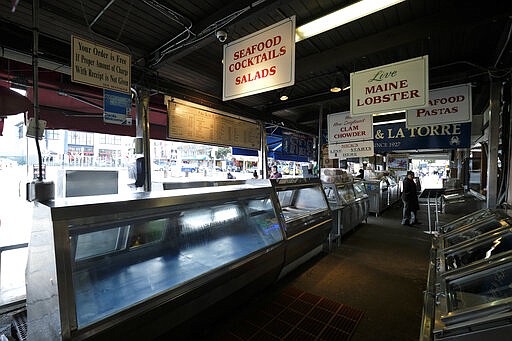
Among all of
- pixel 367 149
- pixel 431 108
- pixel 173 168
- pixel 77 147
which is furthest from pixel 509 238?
pixel 77 147

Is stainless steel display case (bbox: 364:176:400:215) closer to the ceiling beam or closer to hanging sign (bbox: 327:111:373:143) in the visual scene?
hanging sign (bbox: 327:111:373:143)

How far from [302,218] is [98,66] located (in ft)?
11.4

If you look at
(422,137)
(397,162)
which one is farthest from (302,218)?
(397,162)

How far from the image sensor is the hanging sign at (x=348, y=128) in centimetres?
630

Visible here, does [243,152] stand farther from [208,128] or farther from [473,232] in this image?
[473,232]

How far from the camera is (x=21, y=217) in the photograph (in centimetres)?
403

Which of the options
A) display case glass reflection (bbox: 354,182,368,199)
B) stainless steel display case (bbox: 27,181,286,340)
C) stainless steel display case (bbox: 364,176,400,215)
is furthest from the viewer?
stainless steel display case (bbox: 364,176,400,215)

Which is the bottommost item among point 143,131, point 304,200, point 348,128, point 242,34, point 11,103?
point 304,200

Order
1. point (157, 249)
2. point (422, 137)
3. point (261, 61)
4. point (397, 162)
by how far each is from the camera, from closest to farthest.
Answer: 1. point (157, 249)
2. point (261, 61)
3. point (422, 137)
4. point (397, 162)

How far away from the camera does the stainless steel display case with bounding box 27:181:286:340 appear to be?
1.39 meters

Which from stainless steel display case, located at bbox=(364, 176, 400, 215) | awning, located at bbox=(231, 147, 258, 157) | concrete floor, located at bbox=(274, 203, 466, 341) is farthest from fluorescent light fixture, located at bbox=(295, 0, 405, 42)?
stainless steel display case, located at bbox=(364, 176, 400, 215)

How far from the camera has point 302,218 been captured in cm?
383

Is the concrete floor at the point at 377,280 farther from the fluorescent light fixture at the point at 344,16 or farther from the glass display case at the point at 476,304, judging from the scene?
the fluorescent light fixture at the point at 344,16

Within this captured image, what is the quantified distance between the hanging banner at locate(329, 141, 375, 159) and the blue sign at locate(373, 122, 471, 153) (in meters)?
1.31
